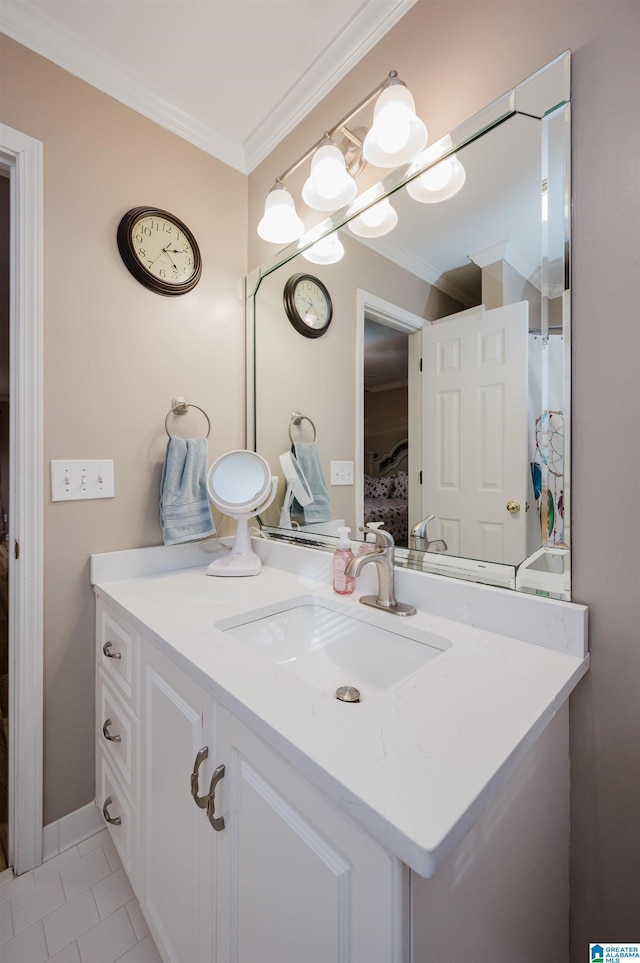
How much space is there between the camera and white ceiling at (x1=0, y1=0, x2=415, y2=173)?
1.12 metres

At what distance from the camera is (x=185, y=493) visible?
4.60 feet

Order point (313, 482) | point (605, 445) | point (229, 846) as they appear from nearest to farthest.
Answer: point (229, 846), point (605, 445), point (313, 482)

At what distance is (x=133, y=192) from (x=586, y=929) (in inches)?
86.8

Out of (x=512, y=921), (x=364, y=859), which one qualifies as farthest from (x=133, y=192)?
(x=512, y=921)

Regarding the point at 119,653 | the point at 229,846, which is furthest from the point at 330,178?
the point at 229,846

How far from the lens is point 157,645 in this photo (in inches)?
34.8

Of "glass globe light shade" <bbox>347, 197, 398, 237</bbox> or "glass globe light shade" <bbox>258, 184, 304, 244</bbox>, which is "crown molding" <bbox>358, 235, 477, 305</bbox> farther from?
"glass globe light shade" <bbox>258, 184, 304, 244</bbox>

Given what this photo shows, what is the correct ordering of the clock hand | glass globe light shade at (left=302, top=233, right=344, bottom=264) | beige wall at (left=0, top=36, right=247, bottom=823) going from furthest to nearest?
the clock hand, glass globe light shade at (left=302, top=233, right=344, bottom=264), beige wall at (left=0, top=36, right=247, bottom=823)

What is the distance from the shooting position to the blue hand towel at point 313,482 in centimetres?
140

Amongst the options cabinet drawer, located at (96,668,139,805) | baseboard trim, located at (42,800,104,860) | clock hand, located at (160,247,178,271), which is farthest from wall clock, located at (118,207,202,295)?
baseboard trim, located at (42,800,104,860)

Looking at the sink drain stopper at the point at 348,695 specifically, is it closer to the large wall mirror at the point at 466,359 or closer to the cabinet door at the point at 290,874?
the cabinet door at the point at 290,874

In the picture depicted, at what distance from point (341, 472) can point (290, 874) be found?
960mm

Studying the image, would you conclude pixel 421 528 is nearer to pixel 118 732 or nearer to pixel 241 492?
pixel 241 492

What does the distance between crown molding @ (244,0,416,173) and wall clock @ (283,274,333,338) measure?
52 centimetres
